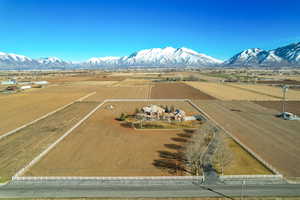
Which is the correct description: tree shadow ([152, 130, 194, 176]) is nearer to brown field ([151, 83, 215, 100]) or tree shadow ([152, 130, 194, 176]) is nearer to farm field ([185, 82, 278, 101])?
brown field ([151, 83, 215, 100])

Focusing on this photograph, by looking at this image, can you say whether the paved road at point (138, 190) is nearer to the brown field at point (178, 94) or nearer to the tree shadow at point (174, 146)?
the tree shadow at point (174, 146)

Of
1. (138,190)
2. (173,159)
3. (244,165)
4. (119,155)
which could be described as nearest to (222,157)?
(244,165)

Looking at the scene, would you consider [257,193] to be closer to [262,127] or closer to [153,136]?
[153,136]

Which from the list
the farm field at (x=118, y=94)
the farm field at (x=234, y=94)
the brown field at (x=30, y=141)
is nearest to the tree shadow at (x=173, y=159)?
the brown field at (x=30, y=141)

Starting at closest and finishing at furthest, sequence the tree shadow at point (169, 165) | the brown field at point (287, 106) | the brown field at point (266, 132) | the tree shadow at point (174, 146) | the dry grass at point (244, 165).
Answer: the dry grass at point (244, 165)
the tree shadow at point (169, 165)
the brown field at point (266, 132)
the tree shadow at point (174, 146)
the brown field at point (287, 106)

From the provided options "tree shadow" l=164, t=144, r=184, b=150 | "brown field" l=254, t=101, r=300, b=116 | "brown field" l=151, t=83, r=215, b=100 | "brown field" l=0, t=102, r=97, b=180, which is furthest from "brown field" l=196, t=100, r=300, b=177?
"brown field" l=0, t=102, r=97, b=180

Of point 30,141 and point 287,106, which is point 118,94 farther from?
point 287,106

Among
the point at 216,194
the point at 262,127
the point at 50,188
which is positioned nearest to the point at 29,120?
the point at 50,188

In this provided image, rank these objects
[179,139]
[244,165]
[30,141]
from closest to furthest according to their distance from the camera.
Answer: [244,165] → [30,141] → [179,139]
